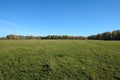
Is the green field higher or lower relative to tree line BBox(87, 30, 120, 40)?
lower

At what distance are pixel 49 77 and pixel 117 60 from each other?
851cm

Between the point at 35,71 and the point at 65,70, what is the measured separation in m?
2.75

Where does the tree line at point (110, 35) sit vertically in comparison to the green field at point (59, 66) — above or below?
above

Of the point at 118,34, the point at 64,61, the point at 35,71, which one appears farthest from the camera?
the point at 118,34

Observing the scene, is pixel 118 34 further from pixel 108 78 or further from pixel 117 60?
pixel 108 78

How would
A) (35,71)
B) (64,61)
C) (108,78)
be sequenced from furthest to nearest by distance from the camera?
1. (64,61)
2. (35,71)
3. (108,78)

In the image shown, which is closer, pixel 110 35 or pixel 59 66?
pixel 59 66

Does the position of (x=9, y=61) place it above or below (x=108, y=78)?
above

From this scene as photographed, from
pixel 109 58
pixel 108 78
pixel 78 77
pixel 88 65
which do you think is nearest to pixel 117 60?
pixel 109 58

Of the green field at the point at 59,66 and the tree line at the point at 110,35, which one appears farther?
the tree line at the point at 110,35

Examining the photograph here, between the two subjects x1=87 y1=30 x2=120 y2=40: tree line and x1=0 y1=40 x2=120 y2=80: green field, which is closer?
x1=0 y1=40 x2=120 y2=80: green field

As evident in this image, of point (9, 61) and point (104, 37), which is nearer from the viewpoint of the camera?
point (9, 61)

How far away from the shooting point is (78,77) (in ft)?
45.9

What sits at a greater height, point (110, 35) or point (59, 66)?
point (110, 35)
